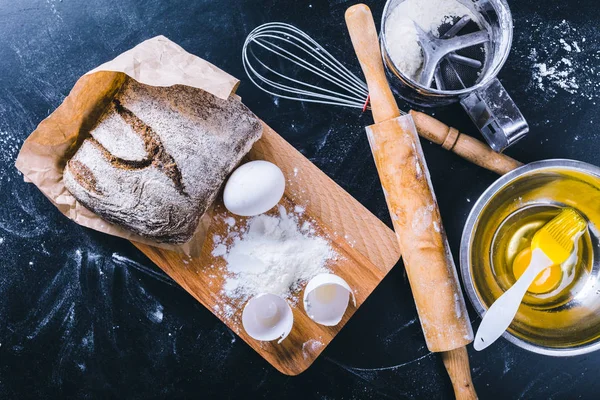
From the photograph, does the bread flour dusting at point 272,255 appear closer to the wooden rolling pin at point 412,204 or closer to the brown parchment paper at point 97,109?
the brown parchment paper at point 97,109

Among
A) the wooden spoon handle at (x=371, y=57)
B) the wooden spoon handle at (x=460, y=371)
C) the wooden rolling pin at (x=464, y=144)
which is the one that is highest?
the wooden spoon handle at (x=371, y=57)

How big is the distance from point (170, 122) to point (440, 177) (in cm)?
61

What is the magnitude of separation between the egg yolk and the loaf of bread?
2.10 feet

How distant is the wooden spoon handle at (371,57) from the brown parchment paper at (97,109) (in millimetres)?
263

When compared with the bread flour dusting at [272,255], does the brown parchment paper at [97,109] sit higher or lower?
higher

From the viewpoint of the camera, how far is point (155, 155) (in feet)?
3.20

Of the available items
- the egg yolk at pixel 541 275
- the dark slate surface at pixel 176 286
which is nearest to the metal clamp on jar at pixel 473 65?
the dark slate surface at pixel 176 286

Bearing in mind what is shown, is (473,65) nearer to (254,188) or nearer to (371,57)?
(371,57)

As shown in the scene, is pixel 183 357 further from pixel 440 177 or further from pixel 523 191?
pixel 523 191

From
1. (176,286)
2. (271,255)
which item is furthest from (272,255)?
(176,286)

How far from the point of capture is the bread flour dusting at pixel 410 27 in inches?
39.9

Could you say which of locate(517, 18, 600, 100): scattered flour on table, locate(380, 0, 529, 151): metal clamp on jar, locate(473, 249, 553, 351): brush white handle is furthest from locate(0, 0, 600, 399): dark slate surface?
locate(473, 249, 553, 351): brush white handle

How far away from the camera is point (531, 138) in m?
1.14

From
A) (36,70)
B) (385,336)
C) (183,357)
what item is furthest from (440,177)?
(36,70)
